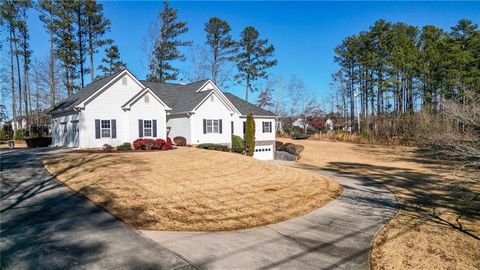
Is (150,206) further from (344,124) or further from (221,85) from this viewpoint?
(344,124)

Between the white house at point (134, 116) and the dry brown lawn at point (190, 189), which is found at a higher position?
the white house at point (134, 116)

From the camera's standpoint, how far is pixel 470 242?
26.1ft

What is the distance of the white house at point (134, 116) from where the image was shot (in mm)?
21594

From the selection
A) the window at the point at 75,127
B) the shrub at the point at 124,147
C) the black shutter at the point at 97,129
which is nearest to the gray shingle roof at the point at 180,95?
the shrub at the point at 124,147

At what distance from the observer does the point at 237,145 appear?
26.1m

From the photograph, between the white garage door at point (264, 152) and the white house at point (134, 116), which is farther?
the white garage door at point (264, 152)

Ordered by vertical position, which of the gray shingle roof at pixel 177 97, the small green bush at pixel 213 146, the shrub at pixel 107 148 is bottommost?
the small green bush at pixel 213 146

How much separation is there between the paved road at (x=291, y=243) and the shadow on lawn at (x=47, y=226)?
4.44 ft

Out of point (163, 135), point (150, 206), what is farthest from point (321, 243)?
point (163, 135)

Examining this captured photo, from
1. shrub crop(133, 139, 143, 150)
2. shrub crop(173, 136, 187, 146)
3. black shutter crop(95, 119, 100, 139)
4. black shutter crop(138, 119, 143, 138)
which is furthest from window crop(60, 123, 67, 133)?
shrub crop(173, 136, 187, 146)

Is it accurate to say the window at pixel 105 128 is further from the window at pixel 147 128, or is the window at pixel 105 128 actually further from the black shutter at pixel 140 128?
the window at pixel 147 128

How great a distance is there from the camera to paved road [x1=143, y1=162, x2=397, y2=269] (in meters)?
6.20

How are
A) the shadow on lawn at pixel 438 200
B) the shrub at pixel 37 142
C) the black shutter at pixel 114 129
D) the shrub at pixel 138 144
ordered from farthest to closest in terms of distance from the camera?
1. the shrub at pixel 37 142
2. the black shutter at pixel 114 129
3. the shrub at pixel 138 144
4. the shadow on lawn at pixel 438 200

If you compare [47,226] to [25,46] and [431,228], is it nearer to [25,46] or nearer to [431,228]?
[431,228]
